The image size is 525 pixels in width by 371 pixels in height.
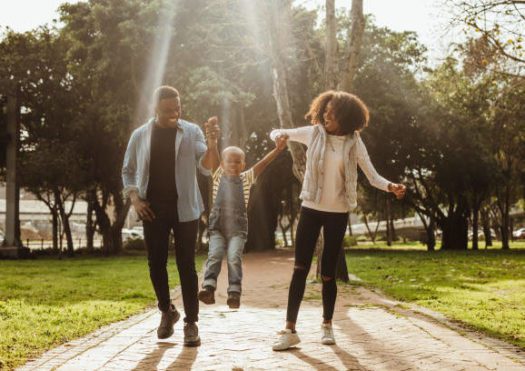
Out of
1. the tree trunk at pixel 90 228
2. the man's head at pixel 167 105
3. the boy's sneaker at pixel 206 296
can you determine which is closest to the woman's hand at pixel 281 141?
the man's head at pixel 167 105

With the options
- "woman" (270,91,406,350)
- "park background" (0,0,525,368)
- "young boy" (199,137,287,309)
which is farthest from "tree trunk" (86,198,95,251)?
"woman" (270,91,406,350)

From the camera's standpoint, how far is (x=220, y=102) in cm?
2359

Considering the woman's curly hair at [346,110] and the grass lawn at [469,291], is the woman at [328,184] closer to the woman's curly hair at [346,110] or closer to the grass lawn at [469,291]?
the woman's curly hair at [346,110]

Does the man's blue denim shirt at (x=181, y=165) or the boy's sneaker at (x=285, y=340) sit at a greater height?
the man's blue denim shirt at (x=181, y=165)

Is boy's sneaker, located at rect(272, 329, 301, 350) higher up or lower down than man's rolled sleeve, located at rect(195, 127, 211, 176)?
lower down

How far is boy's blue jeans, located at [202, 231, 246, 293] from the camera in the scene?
568 centimetres

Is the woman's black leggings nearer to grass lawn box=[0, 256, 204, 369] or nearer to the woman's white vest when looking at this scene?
the woman's white vest

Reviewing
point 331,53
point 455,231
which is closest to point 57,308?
point 331,53

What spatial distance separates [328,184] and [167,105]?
157 centimetres

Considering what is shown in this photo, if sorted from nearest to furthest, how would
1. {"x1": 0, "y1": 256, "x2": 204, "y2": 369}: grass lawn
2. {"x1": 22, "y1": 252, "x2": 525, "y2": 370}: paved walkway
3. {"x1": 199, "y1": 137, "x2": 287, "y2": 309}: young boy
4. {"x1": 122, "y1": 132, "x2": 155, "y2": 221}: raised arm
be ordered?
1. {"x1": 22, "y1": 252, "x2": 525, "y2": 370}: paved walkway
2. {"x1": 122, "y1": 132, "x2": 155, "y2": 221}: raised arm
3. {"x1": 199, "y1": 137, "x2": 287, "y2": 309}: young boy
4. {"x1": 0, "y1": 256, "x2": 204, "y2": 369}: grass lawn

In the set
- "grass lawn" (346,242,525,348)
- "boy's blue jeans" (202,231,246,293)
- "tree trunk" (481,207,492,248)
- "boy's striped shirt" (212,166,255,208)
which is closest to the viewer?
"boy's blue jeans" (202,231,246,293)

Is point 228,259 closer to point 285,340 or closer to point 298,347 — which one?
point 285,340

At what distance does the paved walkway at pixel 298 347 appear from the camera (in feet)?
16.7

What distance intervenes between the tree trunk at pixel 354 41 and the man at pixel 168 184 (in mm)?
7956
